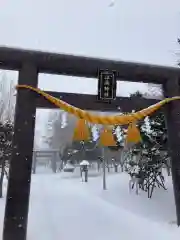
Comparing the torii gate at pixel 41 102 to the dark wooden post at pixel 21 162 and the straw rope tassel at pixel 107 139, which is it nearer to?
the dark wooden post at pixel 21 162

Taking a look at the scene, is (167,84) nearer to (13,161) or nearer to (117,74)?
(117,74)

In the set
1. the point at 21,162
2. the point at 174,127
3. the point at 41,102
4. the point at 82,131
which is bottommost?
the point at 21,162

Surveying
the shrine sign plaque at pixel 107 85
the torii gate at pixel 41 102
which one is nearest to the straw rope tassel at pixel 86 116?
the torii gate at pixel 41 102

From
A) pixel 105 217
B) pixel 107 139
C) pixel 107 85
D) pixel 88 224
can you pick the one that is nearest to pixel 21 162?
pixel 107 139

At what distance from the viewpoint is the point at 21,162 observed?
4520 millimetres

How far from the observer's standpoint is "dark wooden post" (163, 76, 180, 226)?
5.24m

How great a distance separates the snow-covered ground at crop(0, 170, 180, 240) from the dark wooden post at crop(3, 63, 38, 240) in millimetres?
478

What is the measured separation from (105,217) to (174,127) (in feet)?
8.29

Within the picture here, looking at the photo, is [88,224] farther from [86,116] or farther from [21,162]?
[86,116]

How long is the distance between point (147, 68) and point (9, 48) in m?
2.67

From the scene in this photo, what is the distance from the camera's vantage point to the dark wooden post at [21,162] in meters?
4.30

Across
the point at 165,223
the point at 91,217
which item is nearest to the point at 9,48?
the point at 91,217

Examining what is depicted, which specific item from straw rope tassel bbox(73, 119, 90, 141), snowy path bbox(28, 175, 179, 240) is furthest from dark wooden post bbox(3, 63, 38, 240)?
straw rope tassel bbox(73, 119, 90, 141)

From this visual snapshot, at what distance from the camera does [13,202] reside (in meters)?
4.37
